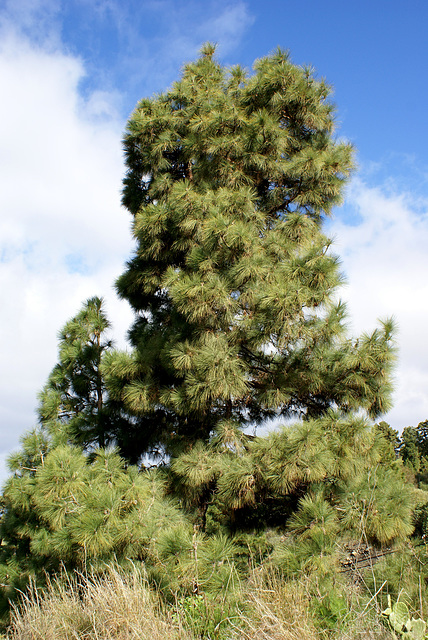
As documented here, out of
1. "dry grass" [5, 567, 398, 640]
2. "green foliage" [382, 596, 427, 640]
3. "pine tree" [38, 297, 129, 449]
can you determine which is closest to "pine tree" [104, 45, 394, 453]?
"pine tree" [38, 297, 129, 449]

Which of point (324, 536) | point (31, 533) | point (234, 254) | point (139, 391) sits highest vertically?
point (234, 254)

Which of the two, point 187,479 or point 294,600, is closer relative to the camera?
point 294,600

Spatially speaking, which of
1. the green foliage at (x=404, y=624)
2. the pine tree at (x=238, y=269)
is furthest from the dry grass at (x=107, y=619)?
the pine tree at (x=238, y=269)

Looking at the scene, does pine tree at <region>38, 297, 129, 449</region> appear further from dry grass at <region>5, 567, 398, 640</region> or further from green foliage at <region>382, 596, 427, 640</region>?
green foliage at <region>382, 596, 427, 640</region>

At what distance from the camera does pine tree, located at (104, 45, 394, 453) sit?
4.38 metres

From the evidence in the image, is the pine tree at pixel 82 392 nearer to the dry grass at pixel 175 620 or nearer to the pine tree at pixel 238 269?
the pine tree at pixel 238 269

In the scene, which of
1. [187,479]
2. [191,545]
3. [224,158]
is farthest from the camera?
[224,158]

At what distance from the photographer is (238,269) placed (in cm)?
462

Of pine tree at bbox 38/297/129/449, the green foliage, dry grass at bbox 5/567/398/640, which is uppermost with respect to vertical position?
pine tree at bbox 38/297/129/449

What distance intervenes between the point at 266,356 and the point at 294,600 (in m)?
2.81

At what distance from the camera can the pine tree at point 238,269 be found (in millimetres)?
4379

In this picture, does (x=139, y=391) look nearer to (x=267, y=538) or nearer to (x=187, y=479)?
(x=187, y=479)

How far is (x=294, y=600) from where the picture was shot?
2.67 metres

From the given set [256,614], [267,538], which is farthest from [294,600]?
[267,538]
